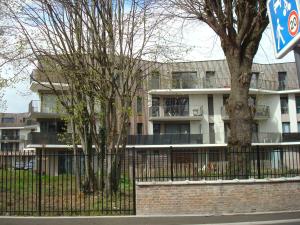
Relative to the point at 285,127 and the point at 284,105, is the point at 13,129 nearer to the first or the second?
the point at 284,105

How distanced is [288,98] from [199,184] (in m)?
45.6

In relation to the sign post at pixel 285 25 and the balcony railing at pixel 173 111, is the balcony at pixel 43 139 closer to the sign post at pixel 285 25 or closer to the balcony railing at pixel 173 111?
the balcony railing at pixel 173 111

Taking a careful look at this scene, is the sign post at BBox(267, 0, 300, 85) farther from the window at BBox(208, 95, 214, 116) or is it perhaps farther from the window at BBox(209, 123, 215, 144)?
the window at BBox(208, 95, 214, 116)

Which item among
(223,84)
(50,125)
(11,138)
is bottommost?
(11,138)

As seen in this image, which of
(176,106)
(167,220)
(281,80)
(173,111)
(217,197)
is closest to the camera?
(167,220)

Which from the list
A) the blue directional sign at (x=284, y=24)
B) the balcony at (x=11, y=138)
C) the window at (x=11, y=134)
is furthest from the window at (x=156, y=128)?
the window at (x=11, y=134)

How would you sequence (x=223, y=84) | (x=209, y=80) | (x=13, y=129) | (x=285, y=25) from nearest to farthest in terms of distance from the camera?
(x=285, y=25) → (x=223, y=84) → (x=209, y=80) → (x=13, y=129)

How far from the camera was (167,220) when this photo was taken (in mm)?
13469

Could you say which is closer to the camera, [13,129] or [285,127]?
[285,127]

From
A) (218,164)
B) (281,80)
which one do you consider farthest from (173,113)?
(218,164)

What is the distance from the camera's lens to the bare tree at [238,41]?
17.1 meters

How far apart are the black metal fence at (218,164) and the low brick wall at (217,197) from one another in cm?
55

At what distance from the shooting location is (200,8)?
58.4 feet

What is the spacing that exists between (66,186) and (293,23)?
15166 mm
